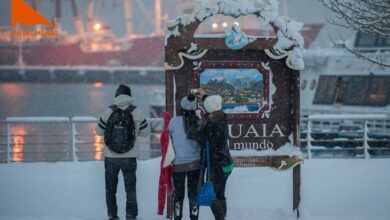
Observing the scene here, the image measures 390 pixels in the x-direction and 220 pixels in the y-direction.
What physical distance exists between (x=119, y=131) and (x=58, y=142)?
5.93m

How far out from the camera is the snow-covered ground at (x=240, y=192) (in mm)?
7699

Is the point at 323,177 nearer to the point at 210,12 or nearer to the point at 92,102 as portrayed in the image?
the point at 210,12

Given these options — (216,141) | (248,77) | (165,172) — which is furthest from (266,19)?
(165,172)

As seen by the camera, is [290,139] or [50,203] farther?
[50,203]

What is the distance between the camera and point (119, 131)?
6.62 m

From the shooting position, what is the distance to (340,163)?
1210 cm

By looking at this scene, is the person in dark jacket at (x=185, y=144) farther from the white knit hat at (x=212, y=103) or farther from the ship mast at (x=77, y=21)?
the ship mast at (x=77, y=21)

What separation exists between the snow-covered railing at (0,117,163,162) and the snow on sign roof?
1.53 metres

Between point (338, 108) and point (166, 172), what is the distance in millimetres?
13539

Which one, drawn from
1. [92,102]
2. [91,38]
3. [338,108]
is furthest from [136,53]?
[338,108]

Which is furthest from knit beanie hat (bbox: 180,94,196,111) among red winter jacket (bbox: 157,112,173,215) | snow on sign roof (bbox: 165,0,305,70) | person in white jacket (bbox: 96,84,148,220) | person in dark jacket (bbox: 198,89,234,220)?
snow on sign roof (bbox: 165,0,305,70)

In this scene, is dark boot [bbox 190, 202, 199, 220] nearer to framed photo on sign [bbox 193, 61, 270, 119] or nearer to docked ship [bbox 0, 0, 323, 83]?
framed photo on sign [bbox 193, 61, 270, 119]

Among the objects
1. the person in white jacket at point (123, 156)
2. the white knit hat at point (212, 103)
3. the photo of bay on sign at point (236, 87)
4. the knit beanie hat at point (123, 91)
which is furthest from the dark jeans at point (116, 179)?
the photo of bay on sign at point (236, 87)

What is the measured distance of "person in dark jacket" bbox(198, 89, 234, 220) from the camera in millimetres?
6258
